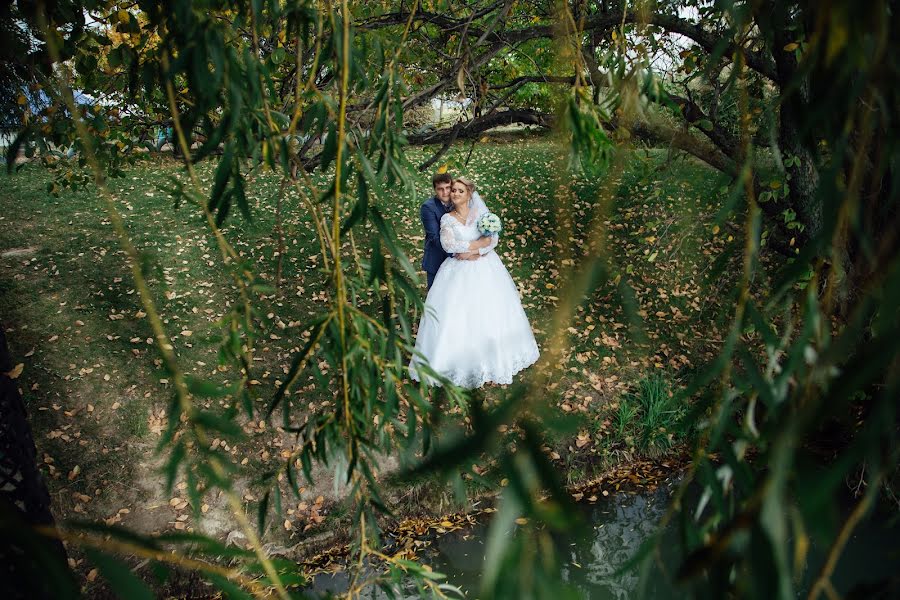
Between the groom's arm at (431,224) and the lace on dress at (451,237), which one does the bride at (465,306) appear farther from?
the groom's arm at (431,224)

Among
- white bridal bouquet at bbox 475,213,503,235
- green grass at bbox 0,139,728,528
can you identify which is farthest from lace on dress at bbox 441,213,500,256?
green grass at bbox 0,139,728,528

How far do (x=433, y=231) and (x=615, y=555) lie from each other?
2.42 metres

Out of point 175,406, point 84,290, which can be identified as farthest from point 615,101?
point 84,290

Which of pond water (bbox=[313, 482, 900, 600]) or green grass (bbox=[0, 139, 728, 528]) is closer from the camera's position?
pond water (bbox=[313, 482, 900, 600])

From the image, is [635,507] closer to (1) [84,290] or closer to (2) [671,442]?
(2) [671,442]

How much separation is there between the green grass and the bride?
1.34ft

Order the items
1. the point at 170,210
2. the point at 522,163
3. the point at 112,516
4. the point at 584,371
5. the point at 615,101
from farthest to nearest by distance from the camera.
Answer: the point at 522,163 < the point at 170,210 < the point at 584,371 < the point at 112,516 < the point at 615,101

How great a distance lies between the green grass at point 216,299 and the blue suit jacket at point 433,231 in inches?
15.7

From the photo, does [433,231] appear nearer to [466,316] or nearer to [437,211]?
[437,211]

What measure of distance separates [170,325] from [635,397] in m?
3.96

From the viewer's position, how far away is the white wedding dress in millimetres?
4281

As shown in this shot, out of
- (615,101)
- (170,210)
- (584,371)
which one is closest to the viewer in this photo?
(615,101)

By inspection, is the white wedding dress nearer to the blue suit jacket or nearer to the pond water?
the blue suit jacket

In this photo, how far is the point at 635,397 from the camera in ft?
15.5
